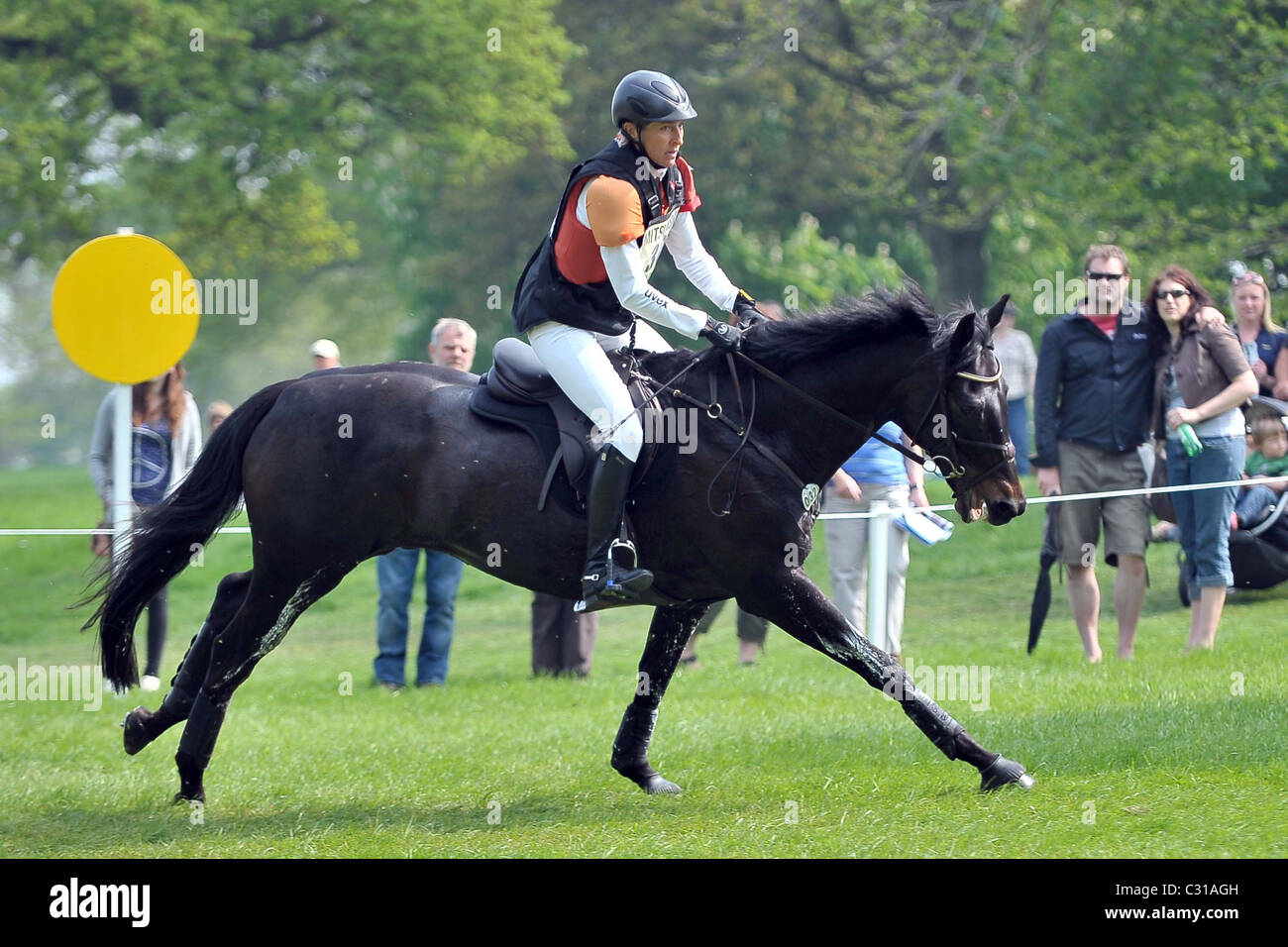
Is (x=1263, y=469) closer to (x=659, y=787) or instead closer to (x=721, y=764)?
(x=721, y=764)

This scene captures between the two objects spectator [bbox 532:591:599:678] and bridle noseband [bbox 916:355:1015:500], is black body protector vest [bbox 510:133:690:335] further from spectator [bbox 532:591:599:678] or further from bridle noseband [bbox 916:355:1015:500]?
spectator [bbox 532:591:599:678]

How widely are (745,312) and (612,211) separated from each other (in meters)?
0.99

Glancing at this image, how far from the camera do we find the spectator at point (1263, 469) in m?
12.0

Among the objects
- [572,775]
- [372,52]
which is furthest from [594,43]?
[572,775]

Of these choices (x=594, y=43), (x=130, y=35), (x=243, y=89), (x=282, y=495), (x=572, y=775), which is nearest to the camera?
(x=282, y=495)

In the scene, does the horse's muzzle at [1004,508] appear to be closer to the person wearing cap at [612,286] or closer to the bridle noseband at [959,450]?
the bridle noseband at [959,450]

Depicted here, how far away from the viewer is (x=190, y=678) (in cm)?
739

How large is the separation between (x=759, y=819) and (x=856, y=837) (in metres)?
0.59

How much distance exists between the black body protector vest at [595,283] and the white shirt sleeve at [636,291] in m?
0.22

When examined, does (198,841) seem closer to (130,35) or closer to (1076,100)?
(1076,100)

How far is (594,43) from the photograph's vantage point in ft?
112

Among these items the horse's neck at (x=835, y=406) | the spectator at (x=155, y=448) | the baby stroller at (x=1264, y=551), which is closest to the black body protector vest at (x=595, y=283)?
the horse's neck at (x=835, y=406)

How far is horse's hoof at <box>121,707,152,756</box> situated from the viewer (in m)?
7.45

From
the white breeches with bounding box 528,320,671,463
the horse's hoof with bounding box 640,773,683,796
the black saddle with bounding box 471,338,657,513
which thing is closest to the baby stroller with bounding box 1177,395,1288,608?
the horse's hoof with bounding box 640,773,683,796
